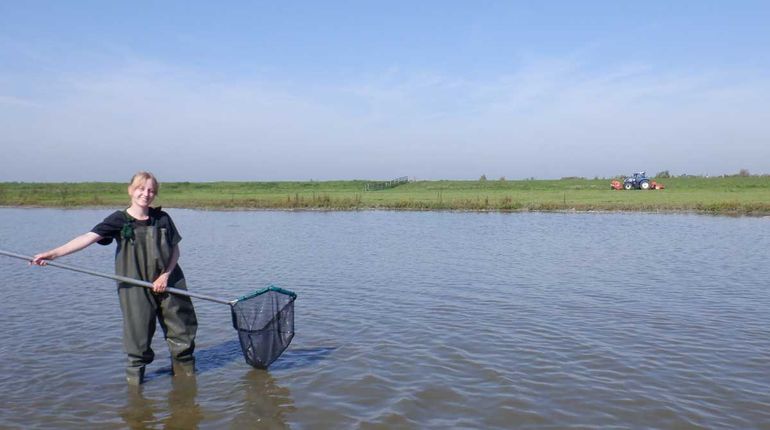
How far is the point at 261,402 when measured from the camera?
588 centimetres

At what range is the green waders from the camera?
234 inches

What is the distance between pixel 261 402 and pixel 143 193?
2.22m

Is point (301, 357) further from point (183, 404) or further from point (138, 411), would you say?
point (138, 411)

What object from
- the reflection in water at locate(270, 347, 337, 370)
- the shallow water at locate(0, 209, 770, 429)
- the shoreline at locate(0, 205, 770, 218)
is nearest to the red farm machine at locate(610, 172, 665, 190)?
the shoreline at locate(0, 205, 770, 218)

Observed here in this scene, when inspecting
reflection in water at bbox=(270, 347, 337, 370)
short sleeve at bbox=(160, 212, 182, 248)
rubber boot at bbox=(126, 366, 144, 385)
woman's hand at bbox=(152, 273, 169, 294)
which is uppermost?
short sleeve at bbox=(160, 212, 182, 248)

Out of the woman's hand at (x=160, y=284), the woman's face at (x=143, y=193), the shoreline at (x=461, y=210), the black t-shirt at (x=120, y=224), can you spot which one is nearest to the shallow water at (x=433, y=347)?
the woman's hand at (x=160, y=284)

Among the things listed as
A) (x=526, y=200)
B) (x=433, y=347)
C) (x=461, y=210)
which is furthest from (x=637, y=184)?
(x=433, y=347)

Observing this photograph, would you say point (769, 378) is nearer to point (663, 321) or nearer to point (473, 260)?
point (663, 321)

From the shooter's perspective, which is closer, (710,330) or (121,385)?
(121,385)

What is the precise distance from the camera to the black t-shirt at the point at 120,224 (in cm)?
Answer: 573

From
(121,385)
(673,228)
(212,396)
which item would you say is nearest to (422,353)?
(212,396)

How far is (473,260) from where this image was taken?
604 inches

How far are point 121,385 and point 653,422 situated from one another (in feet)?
16.2

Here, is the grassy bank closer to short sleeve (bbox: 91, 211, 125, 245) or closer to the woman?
the woman
